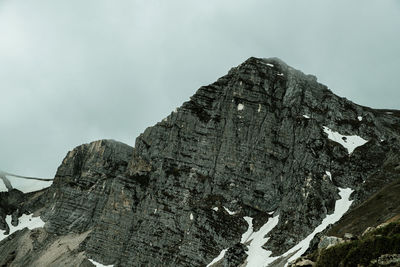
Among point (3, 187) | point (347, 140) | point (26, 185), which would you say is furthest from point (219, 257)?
point (26, 185)

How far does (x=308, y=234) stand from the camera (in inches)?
3479

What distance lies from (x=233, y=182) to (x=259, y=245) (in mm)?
22172

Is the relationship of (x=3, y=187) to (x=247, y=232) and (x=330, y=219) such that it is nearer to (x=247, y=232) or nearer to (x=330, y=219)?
(x=247, y=232)

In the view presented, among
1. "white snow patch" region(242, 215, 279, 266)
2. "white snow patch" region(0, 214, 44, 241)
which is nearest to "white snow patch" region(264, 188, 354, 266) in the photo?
"white snow patch" region(242, 215, 279, 266)

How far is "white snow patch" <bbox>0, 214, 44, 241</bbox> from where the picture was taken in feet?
453

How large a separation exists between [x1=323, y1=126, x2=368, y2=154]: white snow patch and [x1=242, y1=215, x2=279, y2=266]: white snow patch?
25477 mm

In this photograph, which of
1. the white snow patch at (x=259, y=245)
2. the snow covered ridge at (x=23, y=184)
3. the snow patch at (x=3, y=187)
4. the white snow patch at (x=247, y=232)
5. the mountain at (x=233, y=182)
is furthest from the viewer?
the snow covered ridge at (x=23, y=184)

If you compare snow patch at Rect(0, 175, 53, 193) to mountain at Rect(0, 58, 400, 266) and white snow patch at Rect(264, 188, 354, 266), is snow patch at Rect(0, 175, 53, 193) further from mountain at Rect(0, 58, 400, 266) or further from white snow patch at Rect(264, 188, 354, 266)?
white snow patch at Rect(264, 188, 354, 266)

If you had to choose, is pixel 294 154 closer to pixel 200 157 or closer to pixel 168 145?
pixel 200 157

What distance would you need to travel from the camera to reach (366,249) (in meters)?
41.5

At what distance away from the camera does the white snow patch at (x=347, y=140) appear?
108438 millimetres

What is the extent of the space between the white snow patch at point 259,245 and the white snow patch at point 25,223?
7336cm

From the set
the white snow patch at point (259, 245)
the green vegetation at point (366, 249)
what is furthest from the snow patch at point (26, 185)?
the green vegetation at point (366, 249)

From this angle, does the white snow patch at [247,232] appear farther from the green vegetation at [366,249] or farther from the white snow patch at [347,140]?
the green vegetation at [366,249]
